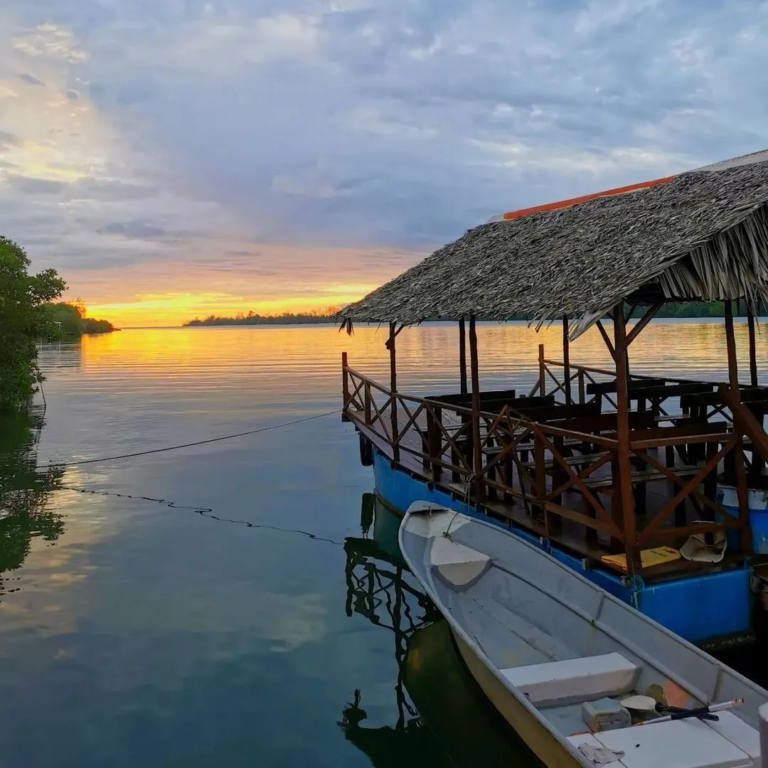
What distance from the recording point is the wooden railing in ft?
19.7

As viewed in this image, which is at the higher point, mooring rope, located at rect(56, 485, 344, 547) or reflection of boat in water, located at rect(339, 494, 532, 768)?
mooring rope, located at rect(56, 485, 344, 547)

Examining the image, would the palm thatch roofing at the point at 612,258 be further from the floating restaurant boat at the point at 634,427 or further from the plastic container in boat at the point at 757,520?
the plastic container in boat at the point at 757,520

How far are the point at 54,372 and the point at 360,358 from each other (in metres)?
19.5

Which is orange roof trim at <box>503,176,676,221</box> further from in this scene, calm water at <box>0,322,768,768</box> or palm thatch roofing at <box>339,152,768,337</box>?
calm water at <box>0,322,768,768</box>

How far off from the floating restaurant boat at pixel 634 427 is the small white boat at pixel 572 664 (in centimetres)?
43

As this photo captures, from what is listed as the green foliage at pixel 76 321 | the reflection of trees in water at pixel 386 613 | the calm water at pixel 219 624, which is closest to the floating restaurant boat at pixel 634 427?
the reflection of trees in water at pixel 386 613

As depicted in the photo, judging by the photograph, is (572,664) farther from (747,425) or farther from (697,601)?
(747,425)

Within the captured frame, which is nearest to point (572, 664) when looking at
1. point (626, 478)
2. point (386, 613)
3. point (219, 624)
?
point (626, 478)

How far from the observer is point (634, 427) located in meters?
7.84

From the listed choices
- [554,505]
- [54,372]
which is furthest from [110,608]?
[54,372]

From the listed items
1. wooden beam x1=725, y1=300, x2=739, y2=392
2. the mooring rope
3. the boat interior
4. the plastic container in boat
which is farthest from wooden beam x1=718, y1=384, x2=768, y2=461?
the mooring rope

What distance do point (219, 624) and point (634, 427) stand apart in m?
5.16

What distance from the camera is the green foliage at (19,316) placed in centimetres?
2283

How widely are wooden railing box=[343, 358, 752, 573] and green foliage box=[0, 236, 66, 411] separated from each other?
1840 cm
